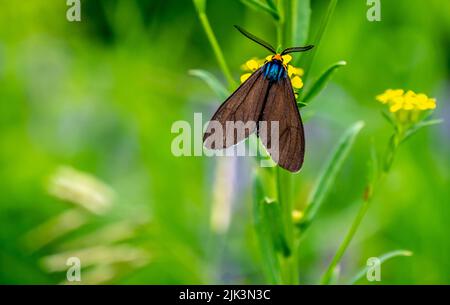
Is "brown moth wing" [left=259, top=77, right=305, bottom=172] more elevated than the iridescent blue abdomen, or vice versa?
the iridescent blue abdomen

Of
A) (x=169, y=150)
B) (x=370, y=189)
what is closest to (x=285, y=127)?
(x=370, y=189)

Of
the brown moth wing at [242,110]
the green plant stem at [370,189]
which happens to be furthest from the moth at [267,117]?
the green plant stem at [370,189]

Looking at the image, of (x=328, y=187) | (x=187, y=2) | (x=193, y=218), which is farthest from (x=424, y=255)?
(x=187, y=2)

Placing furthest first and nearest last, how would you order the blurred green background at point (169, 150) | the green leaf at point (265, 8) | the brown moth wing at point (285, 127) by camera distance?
the blurred green background at point (169, 150), the green leaf at point (265, 8), the brown moth wing at point (285, 127)

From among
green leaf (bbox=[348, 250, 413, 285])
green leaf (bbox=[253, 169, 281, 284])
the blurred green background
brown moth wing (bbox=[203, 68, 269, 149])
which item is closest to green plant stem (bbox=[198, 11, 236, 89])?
brown moth wing (bbox=[203, 68, 269, 149])

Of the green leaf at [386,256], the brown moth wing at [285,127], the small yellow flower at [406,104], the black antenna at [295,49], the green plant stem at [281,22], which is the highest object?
the green plant stem at [281,22]

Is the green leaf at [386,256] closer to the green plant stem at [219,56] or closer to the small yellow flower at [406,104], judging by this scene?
the small yellow flower at [406,104]

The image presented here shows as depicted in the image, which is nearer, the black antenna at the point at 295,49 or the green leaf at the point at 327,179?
the black antenna at the point at 295,49

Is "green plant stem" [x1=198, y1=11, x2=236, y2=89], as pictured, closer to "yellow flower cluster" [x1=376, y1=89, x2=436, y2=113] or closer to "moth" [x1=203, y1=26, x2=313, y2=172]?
"moth" [x1=203, y1=26, x2=313, y2=172]
